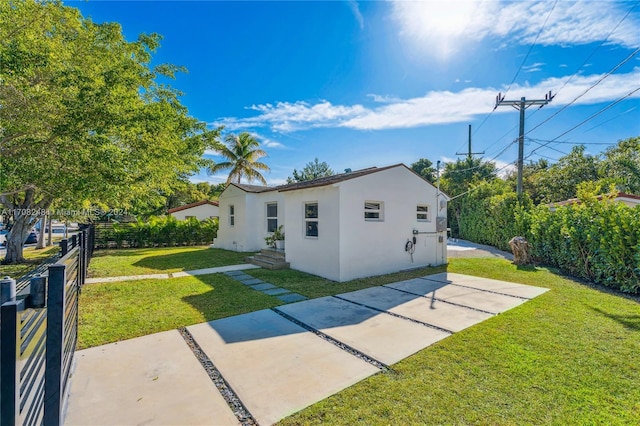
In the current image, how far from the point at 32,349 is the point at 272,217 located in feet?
41.3

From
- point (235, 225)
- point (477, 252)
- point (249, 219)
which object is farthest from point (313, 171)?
point (477, 252)

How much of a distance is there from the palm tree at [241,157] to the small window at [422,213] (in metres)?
20.5

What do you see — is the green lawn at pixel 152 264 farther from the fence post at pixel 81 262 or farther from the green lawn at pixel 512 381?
the green lawn at pixel 512 381

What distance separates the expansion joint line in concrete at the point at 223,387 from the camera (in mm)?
2756

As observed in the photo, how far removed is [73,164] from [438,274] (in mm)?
10788

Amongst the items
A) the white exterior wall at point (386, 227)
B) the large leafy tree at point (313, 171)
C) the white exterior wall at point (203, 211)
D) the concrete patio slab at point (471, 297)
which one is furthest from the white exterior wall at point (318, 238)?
the large leafy tree at point (313, 171)

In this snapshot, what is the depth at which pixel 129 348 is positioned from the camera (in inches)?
164

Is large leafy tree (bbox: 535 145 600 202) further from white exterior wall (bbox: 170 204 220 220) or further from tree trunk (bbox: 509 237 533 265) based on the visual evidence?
white exterior wall (bbox: 170 204 220 220)

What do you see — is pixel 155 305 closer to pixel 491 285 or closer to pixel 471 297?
pixel 471 297

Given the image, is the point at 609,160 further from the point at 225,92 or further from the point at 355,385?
the point at 355,385

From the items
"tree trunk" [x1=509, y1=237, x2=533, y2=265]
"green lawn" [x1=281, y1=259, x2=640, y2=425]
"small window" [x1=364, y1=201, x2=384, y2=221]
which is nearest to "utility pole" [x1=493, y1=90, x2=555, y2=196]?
"tree trunk" [x1=509, y1=237, x2=533, y2=265]

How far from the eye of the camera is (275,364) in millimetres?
3750

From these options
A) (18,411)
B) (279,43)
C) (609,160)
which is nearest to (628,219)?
(18,411)

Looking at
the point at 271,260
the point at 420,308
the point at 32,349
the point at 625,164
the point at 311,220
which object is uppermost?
the point at 625,164
